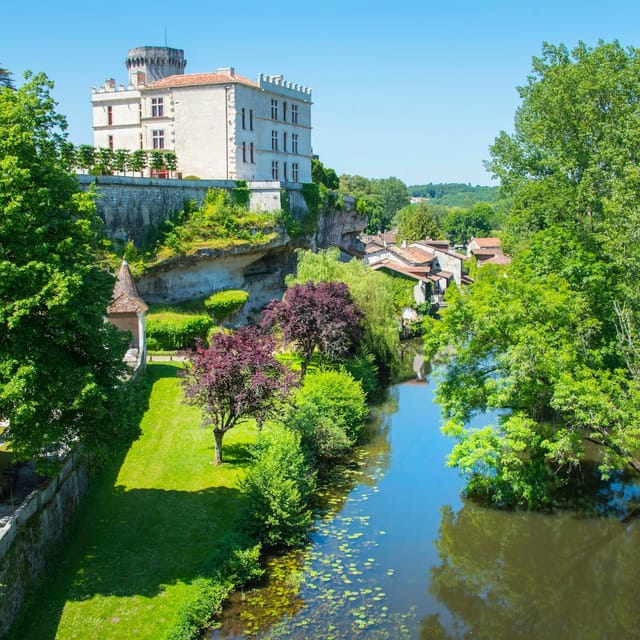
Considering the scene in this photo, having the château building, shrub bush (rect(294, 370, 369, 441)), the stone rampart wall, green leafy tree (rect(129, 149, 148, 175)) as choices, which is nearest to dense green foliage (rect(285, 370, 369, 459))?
shrub bush (rect(294, 370, 369, 441))

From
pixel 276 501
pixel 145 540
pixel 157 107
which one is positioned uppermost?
pixel 157 107

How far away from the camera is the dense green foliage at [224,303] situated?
3781 centimetres

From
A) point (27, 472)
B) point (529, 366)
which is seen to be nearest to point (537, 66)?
point (529, 366)

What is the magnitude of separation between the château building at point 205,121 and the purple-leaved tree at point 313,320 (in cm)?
1817

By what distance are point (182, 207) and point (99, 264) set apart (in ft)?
82.1

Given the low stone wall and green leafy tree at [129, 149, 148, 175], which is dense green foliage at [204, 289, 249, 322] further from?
the low stone wall

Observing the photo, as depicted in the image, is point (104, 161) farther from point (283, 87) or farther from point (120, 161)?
point (283, 87)

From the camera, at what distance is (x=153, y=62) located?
52469 millimetres

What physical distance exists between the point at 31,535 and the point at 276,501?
216 inches

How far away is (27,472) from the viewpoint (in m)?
15.9

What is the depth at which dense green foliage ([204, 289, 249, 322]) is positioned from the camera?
3781 centimetres

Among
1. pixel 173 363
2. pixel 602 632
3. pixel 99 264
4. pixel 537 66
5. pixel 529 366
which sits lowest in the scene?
pixel 602 632

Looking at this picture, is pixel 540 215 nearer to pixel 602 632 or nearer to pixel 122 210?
pixel 602 632

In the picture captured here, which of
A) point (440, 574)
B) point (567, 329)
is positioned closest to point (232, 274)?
point (567, 329)
